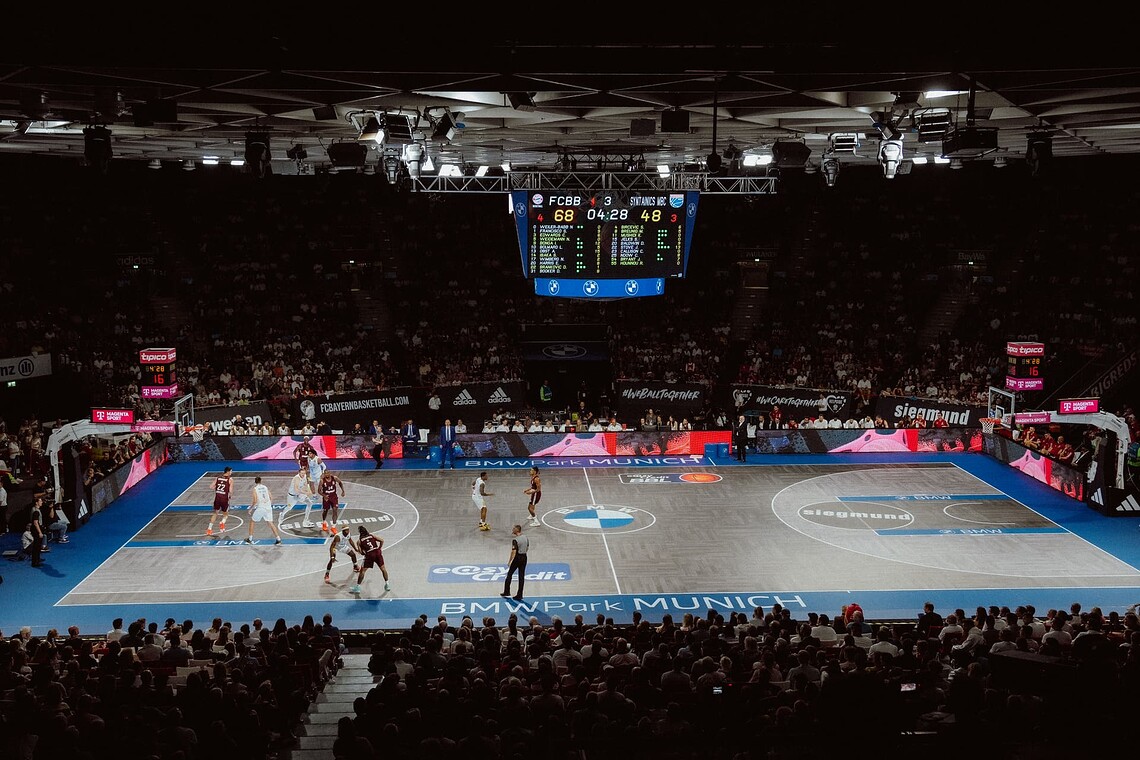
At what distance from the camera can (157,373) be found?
2595 cm

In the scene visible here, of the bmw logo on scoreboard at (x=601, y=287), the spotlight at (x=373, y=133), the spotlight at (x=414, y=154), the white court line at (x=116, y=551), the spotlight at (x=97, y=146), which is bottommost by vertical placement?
the white court line at (x=116, y=551)

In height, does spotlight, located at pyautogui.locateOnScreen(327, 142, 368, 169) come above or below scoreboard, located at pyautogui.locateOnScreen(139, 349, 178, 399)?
above

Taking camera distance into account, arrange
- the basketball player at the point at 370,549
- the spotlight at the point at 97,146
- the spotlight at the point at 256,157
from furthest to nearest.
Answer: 1. the spotlight at the point at 256,157
2. the basketball player at the point at 370,549
3. the spotlight at the point at 97,146

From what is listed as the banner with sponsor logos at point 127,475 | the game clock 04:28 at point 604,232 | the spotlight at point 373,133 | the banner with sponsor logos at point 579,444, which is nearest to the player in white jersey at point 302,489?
the banner with sponsor logos at point 127,475

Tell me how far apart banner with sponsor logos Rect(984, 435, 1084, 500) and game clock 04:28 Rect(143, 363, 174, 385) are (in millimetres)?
23837

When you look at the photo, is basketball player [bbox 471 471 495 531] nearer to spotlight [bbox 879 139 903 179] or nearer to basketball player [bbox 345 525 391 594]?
basketball player [bbox 345 525 391 594]

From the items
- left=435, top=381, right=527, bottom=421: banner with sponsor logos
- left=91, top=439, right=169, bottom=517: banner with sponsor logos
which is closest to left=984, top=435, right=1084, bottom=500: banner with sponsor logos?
left=435, top=381, right=527, bottom=421: banner with sponsor logos

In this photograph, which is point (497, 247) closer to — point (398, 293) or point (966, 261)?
point (398, 293)

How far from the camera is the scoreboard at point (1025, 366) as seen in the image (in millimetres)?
26891

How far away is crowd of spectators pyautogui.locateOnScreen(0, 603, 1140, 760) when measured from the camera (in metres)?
7.50

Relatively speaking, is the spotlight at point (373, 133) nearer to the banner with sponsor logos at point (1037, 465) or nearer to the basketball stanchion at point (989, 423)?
the banner with sponsor logos at point (1037, 465)

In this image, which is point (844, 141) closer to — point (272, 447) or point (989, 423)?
point (989, 423)

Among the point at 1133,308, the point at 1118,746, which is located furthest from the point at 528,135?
the point at 1133,308

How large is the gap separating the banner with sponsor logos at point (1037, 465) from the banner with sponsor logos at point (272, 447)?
58.4ft
